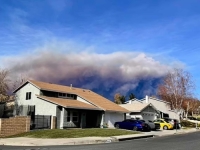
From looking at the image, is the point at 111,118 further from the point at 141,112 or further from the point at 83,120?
the point at 141,112

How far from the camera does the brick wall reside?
1126 inches

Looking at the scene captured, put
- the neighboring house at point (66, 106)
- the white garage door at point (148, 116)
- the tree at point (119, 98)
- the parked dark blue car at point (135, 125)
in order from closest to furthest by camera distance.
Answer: the parked dark blue car at point (135, 125), the neighboring house at point (66, 106), the white garage door at point (148, 116), the tree at point (119, 98)

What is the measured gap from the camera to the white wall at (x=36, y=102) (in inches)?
1455

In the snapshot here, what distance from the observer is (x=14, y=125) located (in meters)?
29.0

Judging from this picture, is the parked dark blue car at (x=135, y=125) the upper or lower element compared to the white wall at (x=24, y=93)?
lower

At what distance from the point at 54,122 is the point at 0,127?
25.6 ft

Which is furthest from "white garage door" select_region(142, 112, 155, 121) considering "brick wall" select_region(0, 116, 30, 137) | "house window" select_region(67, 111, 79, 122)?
"brick wall" select_region(0, 116, 30, 137)

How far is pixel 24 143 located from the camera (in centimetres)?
2000

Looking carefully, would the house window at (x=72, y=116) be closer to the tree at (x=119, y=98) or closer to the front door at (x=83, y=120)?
the front door at (x=83, y=120)

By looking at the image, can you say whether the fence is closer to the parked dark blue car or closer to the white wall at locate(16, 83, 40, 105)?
the white wall at locate(16, 83, 40, 105)

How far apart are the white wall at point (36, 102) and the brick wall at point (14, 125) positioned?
7.13 meters

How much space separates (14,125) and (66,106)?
781 centimetres

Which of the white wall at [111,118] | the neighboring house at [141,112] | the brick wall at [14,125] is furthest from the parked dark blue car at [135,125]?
the brick wall at [14,125]

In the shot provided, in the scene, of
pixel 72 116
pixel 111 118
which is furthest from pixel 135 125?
pixel 72 116
